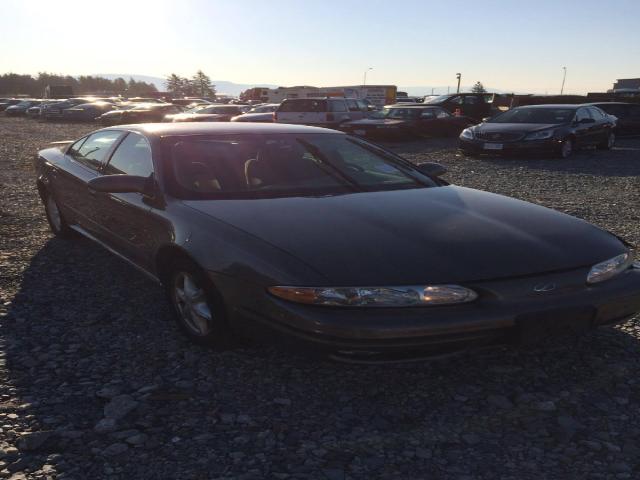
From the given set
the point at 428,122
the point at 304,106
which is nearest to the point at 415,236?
A: the point at 304,106

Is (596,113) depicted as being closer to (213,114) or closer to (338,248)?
(213,114)

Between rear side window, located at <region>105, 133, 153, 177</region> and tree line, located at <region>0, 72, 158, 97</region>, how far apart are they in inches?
3312

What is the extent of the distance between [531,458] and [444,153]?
43.6ft

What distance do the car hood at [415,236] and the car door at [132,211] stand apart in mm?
411

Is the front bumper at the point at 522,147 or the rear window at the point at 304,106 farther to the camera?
the rear window at the point at 304,106

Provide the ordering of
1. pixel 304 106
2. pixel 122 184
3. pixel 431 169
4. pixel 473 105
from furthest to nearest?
pixel 473 105 → pixel 304 106 → pixel 431 169 → pixel 122 184

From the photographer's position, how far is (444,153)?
49.0 feet

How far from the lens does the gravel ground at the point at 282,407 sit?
2217mm

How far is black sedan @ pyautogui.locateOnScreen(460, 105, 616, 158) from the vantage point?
1279 cm

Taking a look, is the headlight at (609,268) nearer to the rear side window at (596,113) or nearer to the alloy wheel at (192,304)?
the alloy wheel at (192,304)

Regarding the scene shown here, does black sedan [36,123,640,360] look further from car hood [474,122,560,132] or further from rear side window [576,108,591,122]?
rear side window [576,108,591,122]

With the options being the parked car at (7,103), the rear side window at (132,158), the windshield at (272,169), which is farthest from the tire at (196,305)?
the parked car at (7,103)

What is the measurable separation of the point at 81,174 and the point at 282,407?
9.86 feet

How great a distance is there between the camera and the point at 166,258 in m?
3.34
